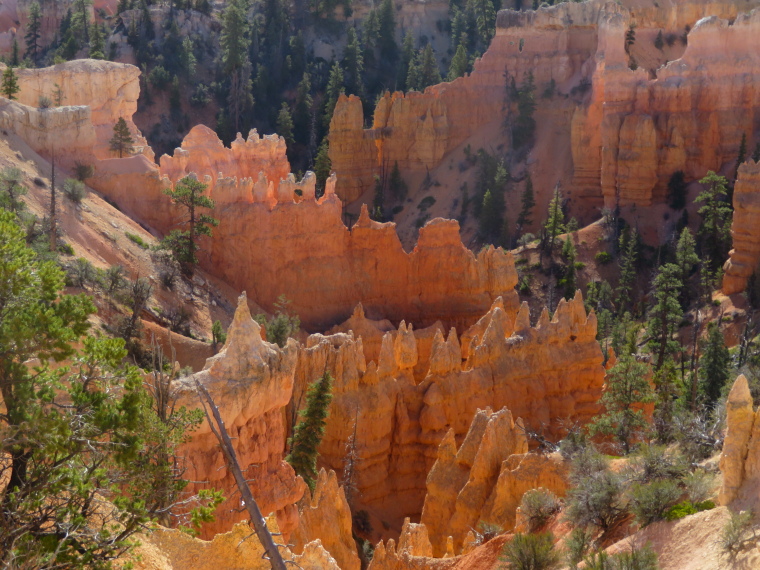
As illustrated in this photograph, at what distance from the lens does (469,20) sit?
8862 centimetres

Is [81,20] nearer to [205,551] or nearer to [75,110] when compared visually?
[75,110]

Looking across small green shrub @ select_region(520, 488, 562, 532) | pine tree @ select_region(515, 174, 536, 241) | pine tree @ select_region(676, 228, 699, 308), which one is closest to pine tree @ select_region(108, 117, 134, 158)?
pine tree @ select_region(515, 174, 536, 241)

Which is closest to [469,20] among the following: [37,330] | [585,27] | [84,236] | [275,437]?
[585,27]

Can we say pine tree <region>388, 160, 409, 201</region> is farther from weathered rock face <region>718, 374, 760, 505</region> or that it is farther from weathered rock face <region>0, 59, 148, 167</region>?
weathered rock face <region>718, 374, 760, 505</region>

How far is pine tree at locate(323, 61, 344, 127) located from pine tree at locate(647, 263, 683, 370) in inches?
1468

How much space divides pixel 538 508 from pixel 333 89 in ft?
204

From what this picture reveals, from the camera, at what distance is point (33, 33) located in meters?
84.2

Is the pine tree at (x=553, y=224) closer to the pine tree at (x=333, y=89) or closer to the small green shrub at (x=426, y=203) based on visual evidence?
the small green shrub at (x=426, y=203)

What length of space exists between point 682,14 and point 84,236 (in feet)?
145

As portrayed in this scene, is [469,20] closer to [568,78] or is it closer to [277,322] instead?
[568,78]

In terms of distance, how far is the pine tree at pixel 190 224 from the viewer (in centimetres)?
3994

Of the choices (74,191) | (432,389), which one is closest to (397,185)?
(74,191)

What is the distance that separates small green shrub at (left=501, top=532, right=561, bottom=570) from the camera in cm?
1964

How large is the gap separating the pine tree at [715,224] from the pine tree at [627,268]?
332 centimetres
